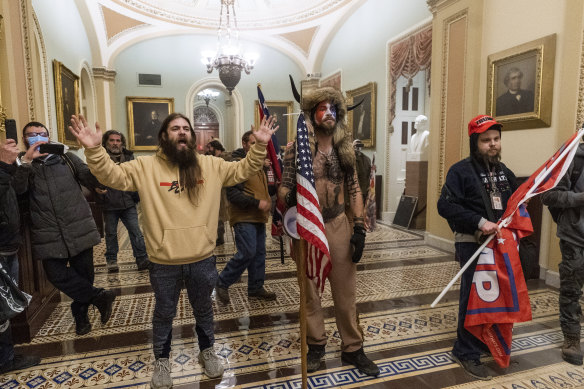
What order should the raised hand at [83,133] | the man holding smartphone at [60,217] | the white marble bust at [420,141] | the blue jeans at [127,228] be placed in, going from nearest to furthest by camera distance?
the raised hand at [83,133]
the man holding smartphone at [60,217]
the blue jeans at [127,228]
the white marble bust at [420,141]

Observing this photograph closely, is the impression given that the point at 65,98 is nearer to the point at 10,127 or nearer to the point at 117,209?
the point at 117,209

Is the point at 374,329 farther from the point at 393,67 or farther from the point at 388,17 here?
the point at 388,17

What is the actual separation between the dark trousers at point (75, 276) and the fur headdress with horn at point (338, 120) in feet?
6.98

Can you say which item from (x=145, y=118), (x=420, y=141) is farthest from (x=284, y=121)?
(x=420, y=141)

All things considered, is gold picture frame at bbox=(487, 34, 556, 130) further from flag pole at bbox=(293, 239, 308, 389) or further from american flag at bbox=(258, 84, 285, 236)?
flag pole at bbox=(293, 239, 308, 389)

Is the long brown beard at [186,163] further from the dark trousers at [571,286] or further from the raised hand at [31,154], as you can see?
the dark trousers at [571,286]

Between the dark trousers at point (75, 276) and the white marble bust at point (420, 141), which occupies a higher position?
the white marble bust at point (420, 141)

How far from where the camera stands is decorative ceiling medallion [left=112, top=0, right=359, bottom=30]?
32.3ft

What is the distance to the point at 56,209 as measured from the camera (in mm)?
2803

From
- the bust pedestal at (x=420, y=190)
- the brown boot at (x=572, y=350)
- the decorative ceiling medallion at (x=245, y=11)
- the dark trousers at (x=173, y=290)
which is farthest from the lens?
the decorative ceiling medallion at (x=245, y=11)

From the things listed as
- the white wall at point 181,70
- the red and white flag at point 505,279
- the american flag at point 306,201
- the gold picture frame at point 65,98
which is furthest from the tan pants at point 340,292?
the white wall at point 181,70

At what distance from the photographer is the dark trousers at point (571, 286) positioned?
103 inches

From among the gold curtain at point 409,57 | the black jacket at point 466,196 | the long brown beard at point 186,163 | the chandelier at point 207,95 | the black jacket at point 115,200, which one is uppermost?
the chandelier at point 207,95

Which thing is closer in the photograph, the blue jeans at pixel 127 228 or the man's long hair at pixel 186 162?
the man's long hair at pixel 186 162
